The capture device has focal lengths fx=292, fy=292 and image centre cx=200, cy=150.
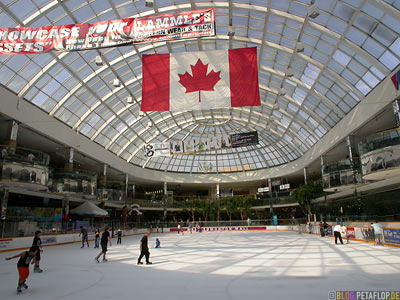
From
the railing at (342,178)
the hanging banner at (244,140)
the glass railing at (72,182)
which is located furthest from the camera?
the hanging banner at (244,140)

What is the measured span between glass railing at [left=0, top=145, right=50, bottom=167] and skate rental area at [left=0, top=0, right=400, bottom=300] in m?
0.13

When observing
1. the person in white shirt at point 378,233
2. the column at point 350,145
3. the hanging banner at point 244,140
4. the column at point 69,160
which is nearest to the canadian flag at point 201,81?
the person in white shirt at point 378,233

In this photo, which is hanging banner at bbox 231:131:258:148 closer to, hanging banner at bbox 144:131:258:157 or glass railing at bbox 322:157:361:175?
hanging banner at bbox 144:131:258:157

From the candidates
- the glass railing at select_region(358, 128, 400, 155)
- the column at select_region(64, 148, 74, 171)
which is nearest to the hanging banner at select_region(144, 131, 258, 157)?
the column at select_region(64, 148, 74, 171)

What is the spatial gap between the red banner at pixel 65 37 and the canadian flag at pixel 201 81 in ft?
13.3

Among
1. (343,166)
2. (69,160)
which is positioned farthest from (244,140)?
(69,160)

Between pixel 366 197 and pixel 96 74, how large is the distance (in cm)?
3438

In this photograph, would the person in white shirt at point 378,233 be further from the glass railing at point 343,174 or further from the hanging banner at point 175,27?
the hanging banner at point 175,27

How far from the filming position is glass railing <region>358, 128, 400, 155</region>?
23.1m

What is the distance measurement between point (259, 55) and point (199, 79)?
58.1ft

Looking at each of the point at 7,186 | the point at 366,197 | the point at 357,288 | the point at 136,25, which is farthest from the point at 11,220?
the point at 366,197

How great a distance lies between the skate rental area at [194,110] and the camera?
10125mm

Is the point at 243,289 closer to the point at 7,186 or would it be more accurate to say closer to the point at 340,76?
the point at 7,186

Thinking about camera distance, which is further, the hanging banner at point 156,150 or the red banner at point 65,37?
the hanging banner at point 156,150
